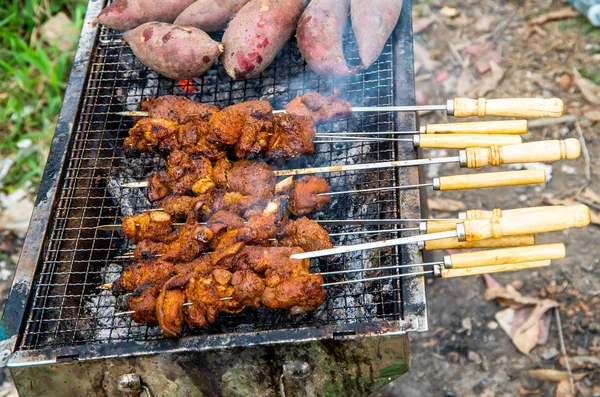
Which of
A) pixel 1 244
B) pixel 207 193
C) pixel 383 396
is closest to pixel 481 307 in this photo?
pixel 383 396

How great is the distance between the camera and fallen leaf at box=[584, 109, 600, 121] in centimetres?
587

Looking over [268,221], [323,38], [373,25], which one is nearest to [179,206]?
[268,221]

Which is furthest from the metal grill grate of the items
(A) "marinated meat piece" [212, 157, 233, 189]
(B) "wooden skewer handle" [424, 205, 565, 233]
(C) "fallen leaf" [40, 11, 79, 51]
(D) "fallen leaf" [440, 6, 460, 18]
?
(D) "fallen leaf" [440, 6, 460, 18]

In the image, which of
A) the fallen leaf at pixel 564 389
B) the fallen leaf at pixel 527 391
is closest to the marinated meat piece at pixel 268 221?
the fallen leaf at pixel 527 391

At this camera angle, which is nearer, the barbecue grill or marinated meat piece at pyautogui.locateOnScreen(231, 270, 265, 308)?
the barbecue grill

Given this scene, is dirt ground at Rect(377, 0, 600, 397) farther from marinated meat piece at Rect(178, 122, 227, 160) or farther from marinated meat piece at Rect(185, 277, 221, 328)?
marinated meat piece at Rect(178, 122, 227, 160)

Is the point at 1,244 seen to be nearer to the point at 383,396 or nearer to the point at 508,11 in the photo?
the point at 383,396

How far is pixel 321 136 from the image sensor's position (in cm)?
390

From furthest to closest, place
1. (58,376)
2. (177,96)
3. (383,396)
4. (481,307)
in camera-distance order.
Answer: (481,307) < (383,396) < (177,96) < (58,376)

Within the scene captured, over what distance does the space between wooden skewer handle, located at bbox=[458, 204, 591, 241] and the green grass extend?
15.3 ft

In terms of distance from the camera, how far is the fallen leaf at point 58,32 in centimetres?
709

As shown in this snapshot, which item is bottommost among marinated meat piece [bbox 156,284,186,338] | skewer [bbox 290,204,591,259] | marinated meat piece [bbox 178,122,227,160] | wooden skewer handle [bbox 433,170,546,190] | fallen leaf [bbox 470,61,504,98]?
marinated meat piece [bbox 156,284,186,338]

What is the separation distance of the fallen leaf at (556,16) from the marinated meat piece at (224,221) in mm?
4685

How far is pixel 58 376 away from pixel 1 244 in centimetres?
308
